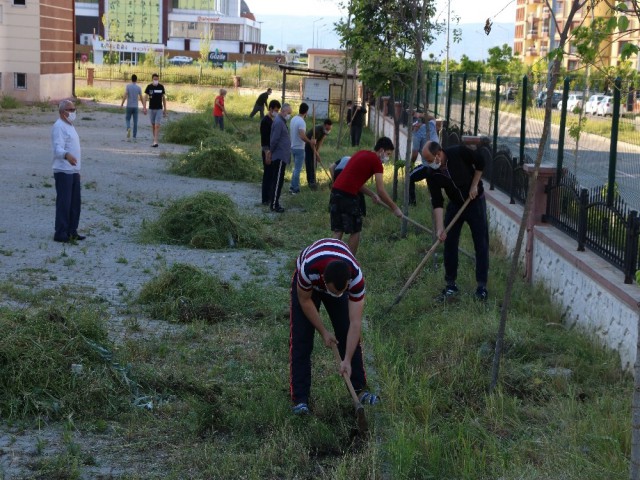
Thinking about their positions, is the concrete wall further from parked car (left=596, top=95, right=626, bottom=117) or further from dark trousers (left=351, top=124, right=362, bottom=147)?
dark trousers (left=351, top=124, right=362, bottom=147)

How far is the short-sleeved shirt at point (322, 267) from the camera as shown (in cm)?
596

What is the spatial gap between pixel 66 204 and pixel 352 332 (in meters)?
7.10

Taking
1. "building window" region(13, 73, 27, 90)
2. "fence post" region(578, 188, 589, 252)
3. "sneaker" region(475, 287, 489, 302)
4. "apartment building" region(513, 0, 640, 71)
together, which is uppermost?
"apartment building" region(513, 0, 640, 71)

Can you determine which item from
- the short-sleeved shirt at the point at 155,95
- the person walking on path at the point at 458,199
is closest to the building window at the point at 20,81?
the short-sleeved shirt at the point at 155,95

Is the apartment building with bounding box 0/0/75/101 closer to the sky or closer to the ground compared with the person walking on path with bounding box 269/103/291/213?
closer to the sky

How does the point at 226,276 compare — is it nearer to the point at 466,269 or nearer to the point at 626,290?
the point at 466,269

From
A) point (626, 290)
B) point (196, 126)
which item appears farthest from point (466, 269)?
point (196, 126)

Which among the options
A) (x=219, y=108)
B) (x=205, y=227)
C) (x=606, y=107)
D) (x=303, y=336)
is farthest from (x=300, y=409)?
(x=219, y=108)

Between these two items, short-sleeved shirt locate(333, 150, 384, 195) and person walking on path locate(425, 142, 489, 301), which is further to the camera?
short-sleeved shirt locate(333, 150, 384, 195)

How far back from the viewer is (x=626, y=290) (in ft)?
24.3

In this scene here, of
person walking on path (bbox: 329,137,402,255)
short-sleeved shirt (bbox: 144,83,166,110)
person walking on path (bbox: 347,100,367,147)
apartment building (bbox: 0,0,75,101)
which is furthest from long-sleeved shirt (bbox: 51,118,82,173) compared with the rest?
apartment building (bbox: 0,0,75,101)

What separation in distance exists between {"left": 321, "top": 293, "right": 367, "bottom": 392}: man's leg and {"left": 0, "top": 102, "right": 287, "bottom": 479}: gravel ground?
62.5 inches

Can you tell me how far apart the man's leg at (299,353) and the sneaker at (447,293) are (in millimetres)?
3399

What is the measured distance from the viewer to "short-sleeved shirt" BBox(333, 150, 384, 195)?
1080 cm
